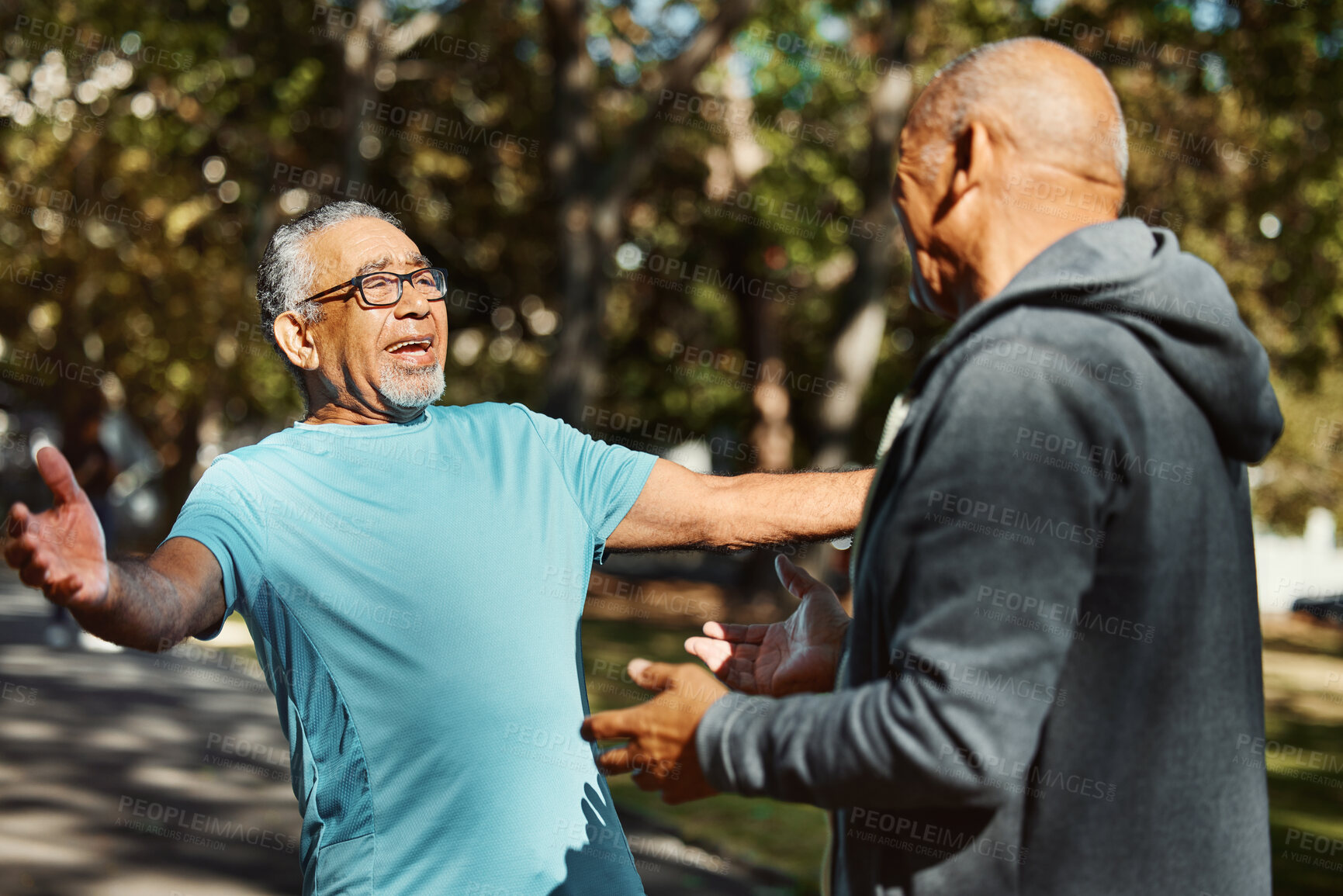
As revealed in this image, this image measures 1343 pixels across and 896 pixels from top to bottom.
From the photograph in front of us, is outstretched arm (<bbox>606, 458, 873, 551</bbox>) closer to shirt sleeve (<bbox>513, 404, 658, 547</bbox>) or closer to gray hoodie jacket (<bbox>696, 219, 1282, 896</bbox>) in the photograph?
shirt sleeve (<bbox>513, 404, 658, 547</bbox>)

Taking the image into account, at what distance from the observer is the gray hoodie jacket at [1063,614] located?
1.47 meters

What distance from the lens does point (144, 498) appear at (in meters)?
39.4

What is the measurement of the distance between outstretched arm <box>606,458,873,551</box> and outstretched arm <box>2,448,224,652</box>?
3.22 feet

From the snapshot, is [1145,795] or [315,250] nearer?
[1145,795]

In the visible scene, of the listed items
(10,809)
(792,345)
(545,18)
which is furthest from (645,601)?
(10,809)

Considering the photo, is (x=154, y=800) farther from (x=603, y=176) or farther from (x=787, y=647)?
(x=603, y=176)

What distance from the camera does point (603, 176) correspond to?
13.3 m

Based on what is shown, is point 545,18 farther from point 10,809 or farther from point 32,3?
point 10,809

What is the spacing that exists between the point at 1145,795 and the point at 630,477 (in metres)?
1.46

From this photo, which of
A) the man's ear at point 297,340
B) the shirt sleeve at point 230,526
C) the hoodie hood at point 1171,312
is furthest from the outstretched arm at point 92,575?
the hoodie hood at point 1171,312

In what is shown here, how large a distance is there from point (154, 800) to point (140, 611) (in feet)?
17.7

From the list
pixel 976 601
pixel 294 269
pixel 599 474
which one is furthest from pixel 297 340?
pixel 976 601

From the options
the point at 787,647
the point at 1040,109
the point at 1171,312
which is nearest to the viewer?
the point at 1171,312

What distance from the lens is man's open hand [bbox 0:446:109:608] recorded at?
1.79 m
